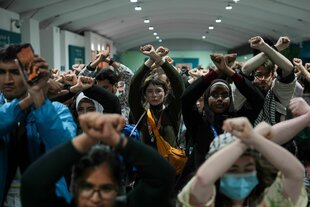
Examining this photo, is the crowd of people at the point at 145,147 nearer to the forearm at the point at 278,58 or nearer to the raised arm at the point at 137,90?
the forearm at the point at 278,58

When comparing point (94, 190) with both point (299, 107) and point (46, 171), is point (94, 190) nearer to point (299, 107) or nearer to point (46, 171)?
point (46, 171)

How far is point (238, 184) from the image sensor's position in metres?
2.13

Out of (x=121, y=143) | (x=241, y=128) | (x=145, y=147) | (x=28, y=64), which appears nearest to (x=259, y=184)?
(x=241, y=128)

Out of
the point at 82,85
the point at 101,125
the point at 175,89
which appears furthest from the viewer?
the point at 175,89

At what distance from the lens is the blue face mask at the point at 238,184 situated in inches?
84.0

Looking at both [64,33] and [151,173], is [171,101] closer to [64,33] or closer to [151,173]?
[151,173]

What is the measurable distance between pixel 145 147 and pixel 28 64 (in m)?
0.85

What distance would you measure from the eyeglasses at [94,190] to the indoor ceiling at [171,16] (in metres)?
10.5

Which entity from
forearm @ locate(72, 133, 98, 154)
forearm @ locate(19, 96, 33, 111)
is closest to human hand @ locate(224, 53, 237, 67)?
forearm @ locate(19, 96, 33, 111)

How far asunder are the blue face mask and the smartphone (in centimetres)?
112

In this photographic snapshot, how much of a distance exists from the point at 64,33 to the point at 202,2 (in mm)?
5925

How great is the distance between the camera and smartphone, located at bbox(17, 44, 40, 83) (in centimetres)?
237

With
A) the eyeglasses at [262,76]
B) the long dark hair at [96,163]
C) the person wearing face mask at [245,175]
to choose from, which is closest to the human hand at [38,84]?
the long dark hair at [96,163]

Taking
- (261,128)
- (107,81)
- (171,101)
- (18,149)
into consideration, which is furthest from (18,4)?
(261,128)
